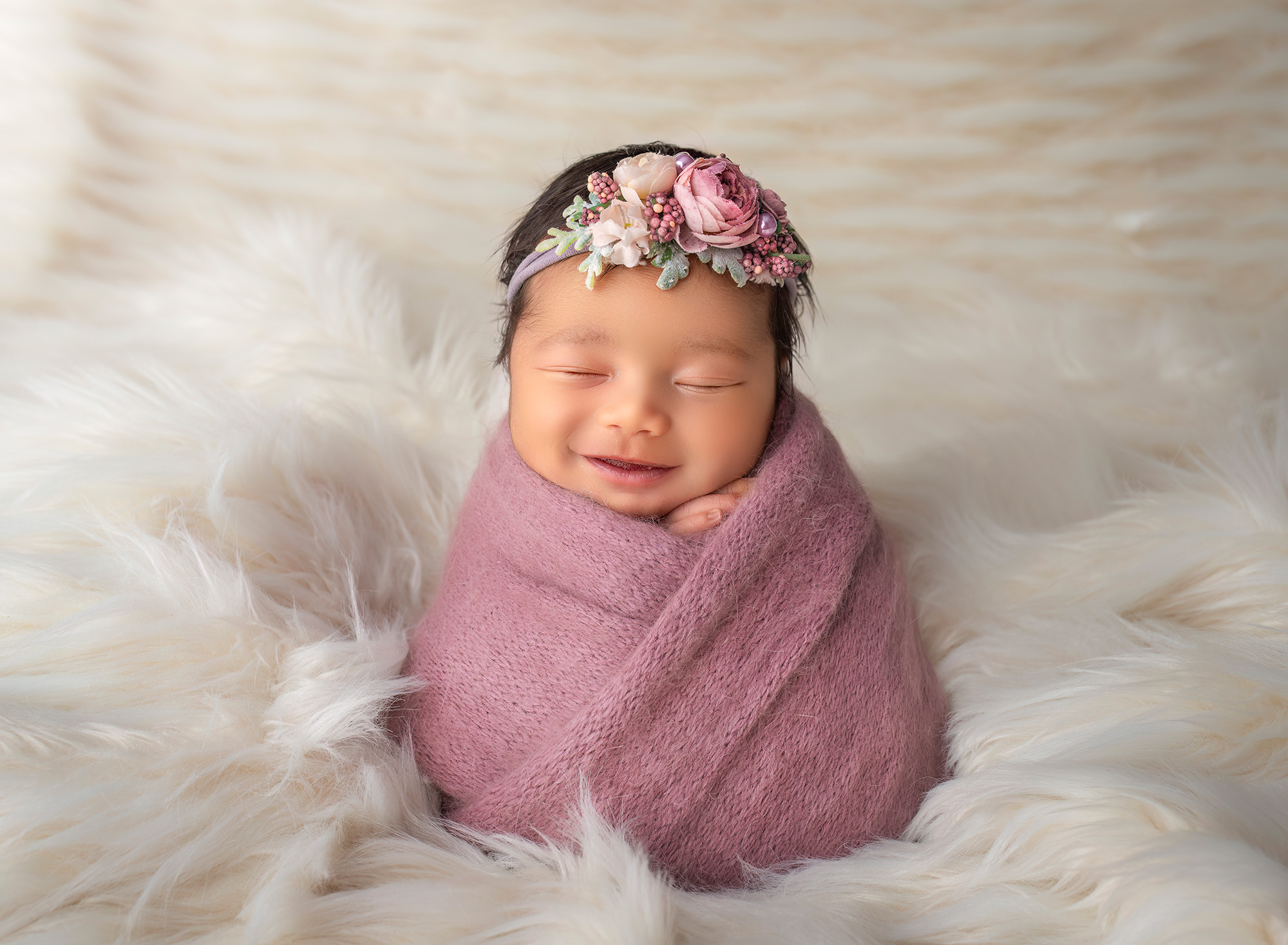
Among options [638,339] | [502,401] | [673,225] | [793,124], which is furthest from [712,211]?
[793,124]

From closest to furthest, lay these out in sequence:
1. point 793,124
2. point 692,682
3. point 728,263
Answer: point 692,682, point 728,263, point 793,124

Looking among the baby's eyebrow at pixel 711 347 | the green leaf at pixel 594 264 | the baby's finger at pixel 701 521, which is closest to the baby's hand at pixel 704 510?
the baby's finger at pixel 701 521

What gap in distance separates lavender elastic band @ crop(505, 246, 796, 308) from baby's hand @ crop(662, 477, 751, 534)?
0.23 meters

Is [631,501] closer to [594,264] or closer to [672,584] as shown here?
[672,584]

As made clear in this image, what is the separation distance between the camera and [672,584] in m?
1.02

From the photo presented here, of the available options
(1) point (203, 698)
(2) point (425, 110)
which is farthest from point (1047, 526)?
(2) point (425, 110)

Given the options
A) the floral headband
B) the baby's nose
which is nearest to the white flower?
the floral headband

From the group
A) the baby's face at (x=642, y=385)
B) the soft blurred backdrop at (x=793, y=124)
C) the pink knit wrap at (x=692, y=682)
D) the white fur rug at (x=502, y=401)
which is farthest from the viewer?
the soft blurred backdrop at (x=793, y=124)

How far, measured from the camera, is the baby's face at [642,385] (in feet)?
3.48

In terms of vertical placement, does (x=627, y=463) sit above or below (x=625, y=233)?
below

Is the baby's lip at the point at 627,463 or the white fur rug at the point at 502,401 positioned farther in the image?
the baby's lip at the point at 627,463

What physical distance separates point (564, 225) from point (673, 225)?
0.46 ft

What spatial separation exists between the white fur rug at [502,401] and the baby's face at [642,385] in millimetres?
294

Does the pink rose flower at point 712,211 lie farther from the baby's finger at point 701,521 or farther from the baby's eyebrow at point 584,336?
the baby's finger at point 701,521
